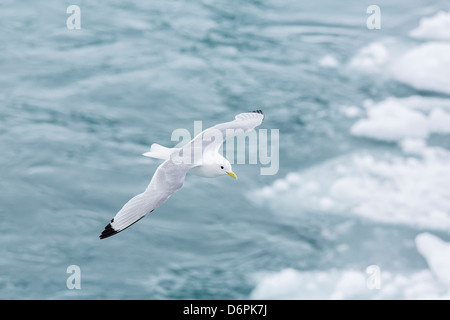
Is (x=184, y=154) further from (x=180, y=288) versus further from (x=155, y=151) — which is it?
(x=180, y=288)

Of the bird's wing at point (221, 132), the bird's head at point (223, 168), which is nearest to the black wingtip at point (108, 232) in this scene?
the bird's wing at point (221, 132)

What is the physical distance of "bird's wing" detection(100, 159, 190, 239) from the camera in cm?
796

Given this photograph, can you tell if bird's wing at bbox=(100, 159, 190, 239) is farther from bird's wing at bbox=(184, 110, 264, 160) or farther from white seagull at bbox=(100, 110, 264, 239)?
bird's wing at bbox=(184, 110, 264, 160)

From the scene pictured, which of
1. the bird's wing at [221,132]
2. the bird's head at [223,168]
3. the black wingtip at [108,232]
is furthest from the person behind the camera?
the bird's wing at [221,132]

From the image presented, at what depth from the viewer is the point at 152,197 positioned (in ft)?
26.9

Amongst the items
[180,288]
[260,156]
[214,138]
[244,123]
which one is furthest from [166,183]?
[260,156]

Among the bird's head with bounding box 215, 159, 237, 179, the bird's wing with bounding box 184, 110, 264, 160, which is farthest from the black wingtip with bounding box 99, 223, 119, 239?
the bird's head with bounding box 215, 159, 237, 179

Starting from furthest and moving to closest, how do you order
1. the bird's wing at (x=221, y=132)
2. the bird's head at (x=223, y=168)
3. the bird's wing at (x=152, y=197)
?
the bird's wing at (x=221, y=132) < the bird's head at (x=223, y=168) < the bird's wing at (x=152, y=197)

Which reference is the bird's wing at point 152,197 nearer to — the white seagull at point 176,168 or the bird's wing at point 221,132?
the white seagull at point 176,168

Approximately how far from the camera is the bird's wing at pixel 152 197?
7965 mm

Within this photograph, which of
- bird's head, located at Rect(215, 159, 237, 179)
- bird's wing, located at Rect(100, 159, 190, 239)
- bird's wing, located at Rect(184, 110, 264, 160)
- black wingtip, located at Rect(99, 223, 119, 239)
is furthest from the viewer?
bird's wing, located at Rect(184, 110, 264, 160)

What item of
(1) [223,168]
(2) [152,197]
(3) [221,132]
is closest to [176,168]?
(2) [152,197]

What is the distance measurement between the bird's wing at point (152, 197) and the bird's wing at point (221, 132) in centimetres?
53

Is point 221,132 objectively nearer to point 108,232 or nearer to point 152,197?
point 152,197
